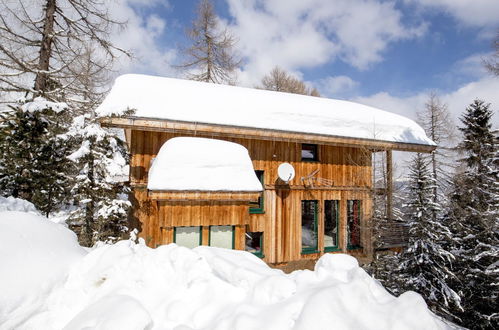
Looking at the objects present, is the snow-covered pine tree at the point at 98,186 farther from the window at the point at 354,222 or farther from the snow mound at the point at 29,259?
the window at the point at 354,222

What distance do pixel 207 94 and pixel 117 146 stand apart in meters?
4.24

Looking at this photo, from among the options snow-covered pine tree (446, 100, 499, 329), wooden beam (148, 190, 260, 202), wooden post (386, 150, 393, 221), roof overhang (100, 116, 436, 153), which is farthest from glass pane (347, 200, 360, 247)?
wooden beam (148, 190, 260, 202)

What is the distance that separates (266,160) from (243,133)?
1.68 meters

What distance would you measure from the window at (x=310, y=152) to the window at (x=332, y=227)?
7.33 ft

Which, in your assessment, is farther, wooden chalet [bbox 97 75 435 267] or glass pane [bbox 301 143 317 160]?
glass pane [bbox 301 143 317 160]

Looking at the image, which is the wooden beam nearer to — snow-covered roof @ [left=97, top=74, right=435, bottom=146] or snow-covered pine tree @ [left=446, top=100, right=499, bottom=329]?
snow-covered roof @ [left=97, top=74, right=435, bottom=146]

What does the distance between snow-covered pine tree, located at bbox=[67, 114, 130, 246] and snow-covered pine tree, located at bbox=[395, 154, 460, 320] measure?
9.74m

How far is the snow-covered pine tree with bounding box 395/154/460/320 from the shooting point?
8914mm

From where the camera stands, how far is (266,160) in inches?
402

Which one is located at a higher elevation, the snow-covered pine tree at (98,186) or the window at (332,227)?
the snow-covered pine tree at (98,186)

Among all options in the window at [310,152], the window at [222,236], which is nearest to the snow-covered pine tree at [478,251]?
the window at [310,152]

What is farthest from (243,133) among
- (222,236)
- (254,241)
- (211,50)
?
(211,50)

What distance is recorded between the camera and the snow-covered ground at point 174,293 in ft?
7.88

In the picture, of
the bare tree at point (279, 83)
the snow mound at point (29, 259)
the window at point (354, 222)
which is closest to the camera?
the snow mound at point (29, 259)
